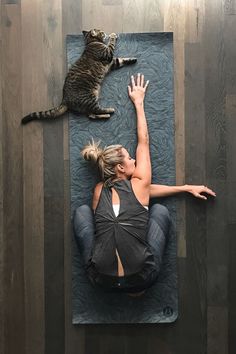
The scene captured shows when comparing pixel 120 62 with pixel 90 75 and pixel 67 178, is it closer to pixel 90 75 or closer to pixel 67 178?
pixel 90 75

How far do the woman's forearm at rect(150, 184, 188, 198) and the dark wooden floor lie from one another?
60 mm

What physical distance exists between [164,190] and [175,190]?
60 millimetres

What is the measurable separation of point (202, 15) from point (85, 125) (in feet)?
2.87

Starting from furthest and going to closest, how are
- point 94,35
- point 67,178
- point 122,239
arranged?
point 67,178 < point 94,35 < point 122,239

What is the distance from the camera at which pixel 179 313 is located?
8.02 ft

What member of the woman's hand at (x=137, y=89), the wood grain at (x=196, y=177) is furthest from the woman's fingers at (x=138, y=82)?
the wood grain at (x=196, y=177)

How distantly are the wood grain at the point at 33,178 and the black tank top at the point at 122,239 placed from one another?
1.22ft

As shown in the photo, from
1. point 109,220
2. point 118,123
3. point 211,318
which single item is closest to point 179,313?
point 211,318

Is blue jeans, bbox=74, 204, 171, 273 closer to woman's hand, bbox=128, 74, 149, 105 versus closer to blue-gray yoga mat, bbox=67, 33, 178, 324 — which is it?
blue-gray yoga mat, bbox=67, 33, 178, 324

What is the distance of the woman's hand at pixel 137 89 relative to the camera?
2.42 metres

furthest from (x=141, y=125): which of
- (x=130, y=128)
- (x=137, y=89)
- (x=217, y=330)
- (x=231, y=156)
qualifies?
(x=217, y=330)

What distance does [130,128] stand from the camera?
2.45 meters

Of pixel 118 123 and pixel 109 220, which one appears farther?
pixel 118 123

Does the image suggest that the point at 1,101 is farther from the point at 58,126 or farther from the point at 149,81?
the point at 149,81
